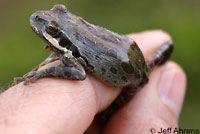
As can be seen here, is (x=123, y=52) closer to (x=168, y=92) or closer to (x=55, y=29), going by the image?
→ (x=55, y=29)

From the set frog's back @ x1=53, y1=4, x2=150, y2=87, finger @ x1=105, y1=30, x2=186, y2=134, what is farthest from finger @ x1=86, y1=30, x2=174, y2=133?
frog's back @ x1=53, y1=4, x2=150, y2=87

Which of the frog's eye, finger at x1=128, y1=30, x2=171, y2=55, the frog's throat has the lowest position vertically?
finger at x1=128, y1=30, x2=171, y2=55

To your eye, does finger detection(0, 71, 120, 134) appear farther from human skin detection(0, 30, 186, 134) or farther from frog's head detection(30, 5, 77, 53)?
frog's head detection(30, 5, 77, 53)

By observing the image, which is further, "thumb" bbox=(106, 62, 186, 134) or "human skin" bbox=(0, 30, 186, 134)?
"thumb" bbox=(106, 62, 186, 134)

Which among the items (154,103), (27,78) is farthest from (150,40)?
(27,78)

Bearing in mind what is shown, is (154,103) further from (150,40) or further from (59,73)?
(59,73)

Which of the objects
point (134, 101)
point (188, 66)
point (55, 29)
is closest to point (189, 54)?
point (188, 66)

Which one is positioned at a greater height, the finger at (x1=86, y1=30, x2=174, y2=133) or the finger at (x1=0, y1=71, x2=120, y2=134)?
the finger at (x1=0, y1=71, x2=120, y2=134)
